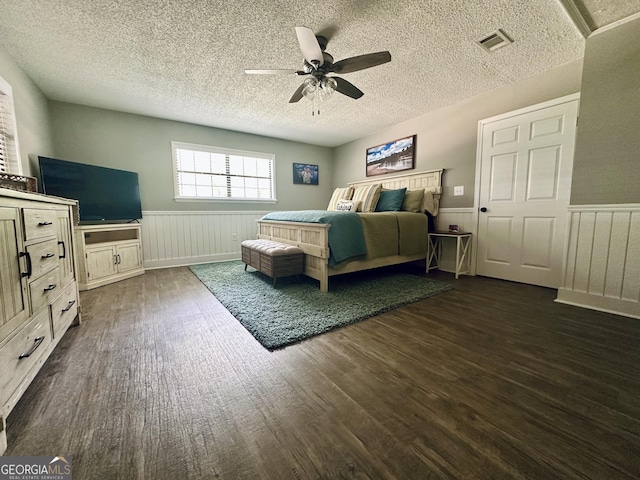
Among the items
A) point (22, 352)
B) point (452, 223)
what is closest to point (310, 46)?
point (22, 352)

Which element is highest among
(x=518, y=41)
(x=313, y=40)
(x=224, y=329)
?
(x=518, y=41)

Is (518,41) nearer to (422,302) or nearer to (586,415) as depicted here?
(422,302)

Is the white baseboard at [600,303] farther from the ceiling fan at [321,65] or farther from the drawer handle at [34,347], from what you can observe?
the drawer handle at [34,347]

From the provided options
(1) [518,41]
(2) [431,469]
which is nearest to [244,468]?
(2) [431,469]

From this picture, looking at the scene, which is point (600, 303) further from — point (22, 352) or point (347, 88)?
point (22, 352)

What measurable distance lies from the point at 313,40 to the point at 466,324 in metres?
2.40

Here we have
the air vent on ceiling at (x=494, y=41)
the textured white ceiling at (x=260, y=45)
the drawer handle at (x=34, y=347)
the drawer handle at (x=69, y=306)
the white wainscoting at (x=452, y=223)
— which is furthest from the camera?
the white wainscoting at (x=452, y=223)

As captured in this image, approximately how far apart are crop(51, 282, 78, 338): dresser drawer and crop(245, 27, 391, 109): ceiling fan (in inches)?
85.6

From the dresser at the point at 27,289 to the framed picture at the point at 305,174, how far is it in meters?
4.01

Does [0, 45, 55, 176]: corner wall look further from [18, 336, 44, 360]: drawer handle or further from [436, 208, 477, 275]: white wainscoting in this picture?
[436, 208, 477, 275]: white wainscoting

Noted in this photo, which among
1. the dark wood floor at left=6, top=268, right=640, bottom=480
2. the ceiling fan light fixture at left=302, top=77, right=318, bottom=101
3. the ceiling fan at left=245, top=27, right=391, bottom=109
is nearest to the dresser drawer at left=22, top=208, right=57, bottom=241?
the dark wood floor at left=6, top=268, right=640, bottom=480

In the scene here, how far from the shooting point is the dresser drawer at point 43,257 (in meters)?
1.21

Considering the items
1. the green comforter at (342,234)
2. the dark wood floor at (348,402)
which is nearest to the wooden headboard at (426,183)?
the green comforter at (342,234)

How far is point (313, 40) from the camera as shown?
176cm
